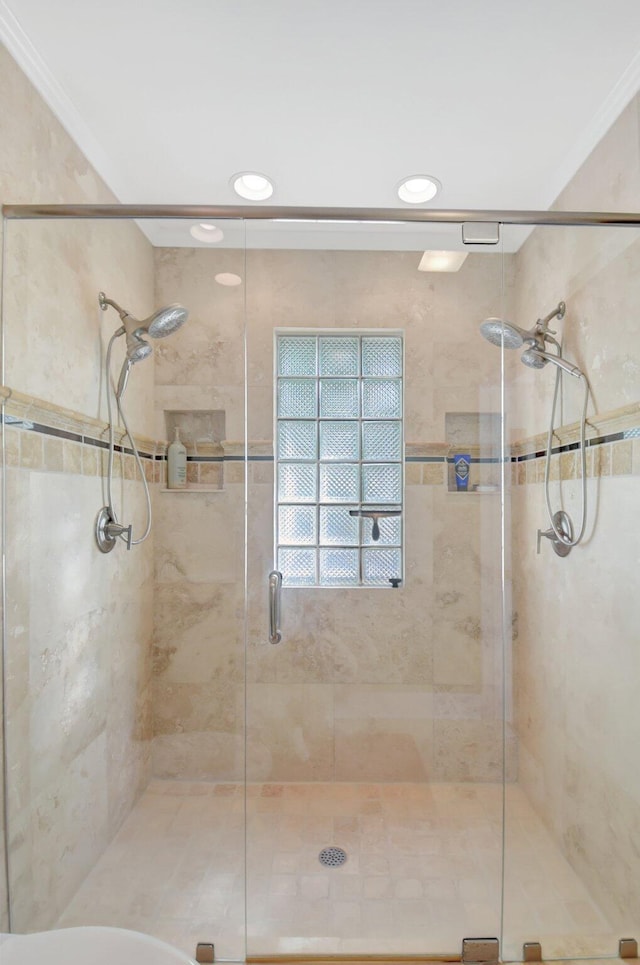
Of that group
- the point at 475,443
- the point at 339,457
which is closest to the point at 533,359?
the point at 475,443

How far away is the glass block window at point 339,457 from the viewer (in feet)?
5.53

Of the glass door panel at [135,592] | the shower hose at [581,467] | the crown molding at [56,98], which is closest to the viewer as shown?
the crown molding at [56,98]

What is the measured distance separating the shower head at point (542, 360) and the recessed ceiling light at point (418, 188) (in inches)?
37.8

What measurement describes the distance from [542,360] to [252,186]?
1380 millimetres

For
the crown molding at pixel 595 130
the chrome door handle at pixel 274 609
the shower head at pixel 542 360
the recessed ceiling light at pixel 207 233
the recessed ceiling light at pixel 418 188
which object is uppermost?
the recessed ceiling light at pixel 418 188

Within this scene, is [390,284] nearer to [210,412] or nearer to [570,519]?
[210,412]

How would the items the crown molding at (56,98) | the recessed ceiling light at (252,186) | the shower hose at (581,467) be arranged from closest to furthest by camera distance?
1. the crown molding at (56,98)
2. the shower hose at (581,467)
3. the recessed ceiling light at (252,186)

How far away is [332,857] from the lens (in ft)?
5.29

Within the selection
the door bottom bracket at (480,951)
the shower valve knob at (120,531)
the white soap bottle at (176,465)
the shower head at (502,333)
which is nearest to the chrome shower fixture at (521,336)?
the shower head at (502,333)

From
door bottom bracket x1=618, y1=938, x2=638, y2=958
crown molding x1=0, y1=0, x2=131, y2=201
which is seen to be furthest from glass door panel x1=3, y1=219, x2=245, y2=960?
door bottom bracket x1=618, y1=938, x2=638, y2=958

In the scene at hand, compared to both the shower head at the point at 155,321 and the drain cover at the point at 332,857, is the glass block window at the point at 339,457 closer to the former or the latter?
the shower head at the point at 155,321

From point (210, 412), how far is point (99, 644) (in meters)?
0.77

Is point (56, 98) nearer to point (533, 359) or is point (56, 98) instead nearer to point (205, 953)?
point (533, 359)

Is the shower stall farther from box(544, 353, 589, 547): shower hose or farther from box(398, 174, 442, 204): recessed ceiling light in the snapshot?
box(398, 174, 442, 204): recessed ceiling light
